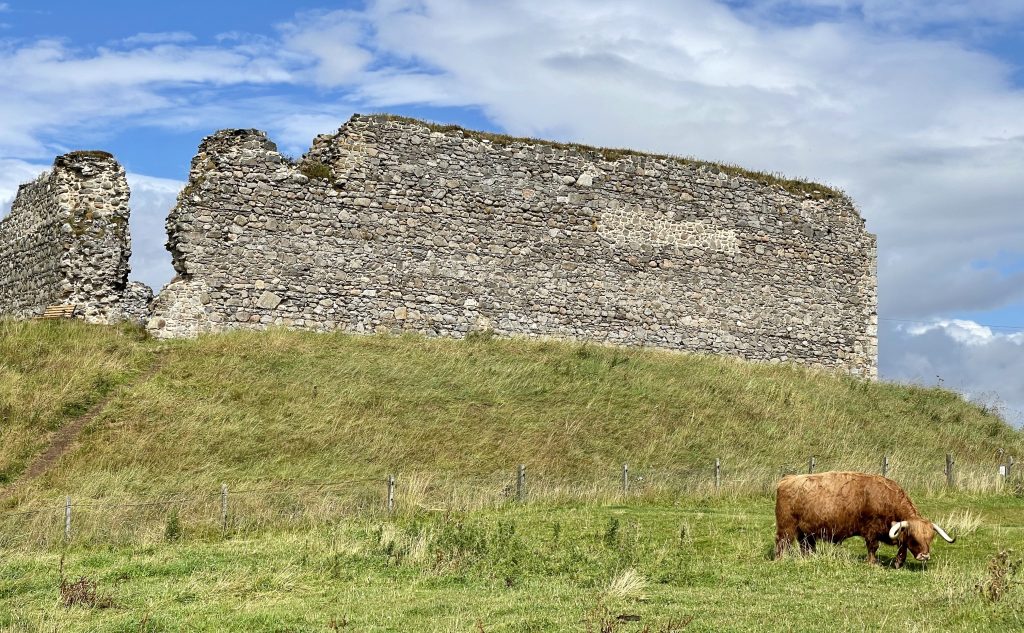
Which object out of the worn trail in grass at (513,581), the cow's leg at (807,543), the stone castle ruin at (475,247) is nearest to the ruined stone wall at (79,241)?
the stone castle ruin at (475,247)

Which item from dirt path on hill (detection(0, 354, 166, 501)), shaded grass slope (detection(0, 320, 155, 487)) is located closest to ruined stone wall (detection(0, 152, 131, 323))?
shaded grass slope (detection(0, 320, 155, 487))

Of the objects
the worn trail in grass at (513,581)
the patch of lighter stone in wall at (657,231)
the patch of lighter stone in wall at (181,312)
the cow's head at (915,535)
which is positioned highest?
the patch of lighter stone in wall at (657,231)

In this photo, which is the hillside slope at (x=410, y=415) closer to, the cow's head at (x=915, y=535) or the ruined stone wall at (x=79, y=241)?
the ruined stone wall at (x=79, y=241)

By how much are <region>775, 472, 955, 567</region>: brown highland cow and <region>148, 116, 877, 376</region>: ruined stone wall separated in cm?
1354

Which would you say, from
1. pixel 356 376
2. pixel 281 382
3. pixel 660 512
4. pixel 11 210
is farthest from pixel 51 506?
pixel 11 210

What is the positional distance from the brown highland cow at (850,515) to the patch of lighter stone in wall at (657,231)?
15.2 meters

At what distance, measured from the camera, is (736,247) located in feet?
94.8

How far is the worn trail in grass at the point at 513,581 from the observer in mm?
9469

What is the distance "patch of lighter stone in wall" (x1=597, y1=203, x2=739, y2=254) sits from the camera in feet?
89.6

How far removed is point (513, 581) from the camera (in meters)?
11.5

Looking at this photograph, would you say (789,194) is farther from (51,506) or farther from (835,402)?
(51,506)

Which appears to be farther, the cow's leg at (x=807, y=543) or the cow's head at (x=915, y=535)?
the cow's leg at (x=807, y=543)

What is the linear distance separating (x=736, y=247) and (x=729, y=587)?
740 inches

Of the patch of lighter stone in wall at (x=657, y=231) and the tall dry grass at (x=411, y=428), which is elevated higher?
the patch of lighter stone in wall at (x=657, y=231)
